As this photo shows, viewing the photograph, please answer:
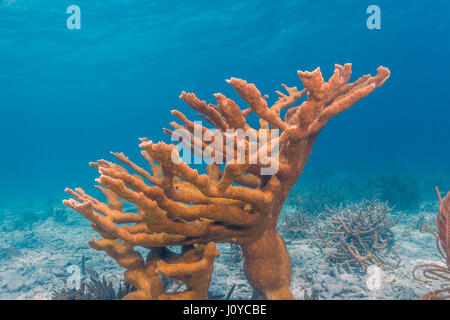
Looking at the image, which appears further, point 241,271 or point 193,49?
point 193,49

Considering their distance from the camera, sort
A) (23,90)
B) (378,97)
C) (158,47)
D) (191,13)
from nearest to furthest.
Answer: (191,13) < (158,47) < (23,90) < (378,97)

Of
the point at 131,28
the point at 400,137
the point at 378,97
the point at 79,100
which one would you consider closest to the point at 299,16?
the point at 131,28

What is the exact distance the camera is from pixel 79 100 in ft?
221

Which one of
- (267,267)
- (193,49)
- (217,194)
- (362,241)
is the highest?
(193,49)

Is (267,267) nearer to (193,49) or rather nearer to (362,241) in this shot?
(362,241)

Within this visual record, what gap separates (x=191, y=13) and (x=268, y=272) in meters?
29.7

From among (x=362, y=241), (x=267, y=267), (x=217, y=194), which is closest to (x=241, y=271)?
(x=267, y=267)

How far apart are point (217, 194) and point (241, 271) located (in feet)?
10.2

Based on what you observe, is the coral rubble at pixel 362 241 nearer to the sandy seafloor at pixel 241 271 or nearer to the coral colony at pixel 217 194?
the sandy seafloor at pixel 241 271

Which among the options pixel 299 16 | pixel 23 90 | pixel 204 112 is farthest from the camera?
pixel 23 90

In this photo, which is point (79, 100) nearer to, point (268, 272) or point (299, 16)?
point (299, 16)

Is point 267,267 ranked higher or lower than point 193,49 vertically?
lower

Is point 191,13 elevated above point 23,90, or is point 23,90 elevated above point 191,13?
point 23,90

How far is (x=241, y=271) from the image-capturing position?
4.86 m
